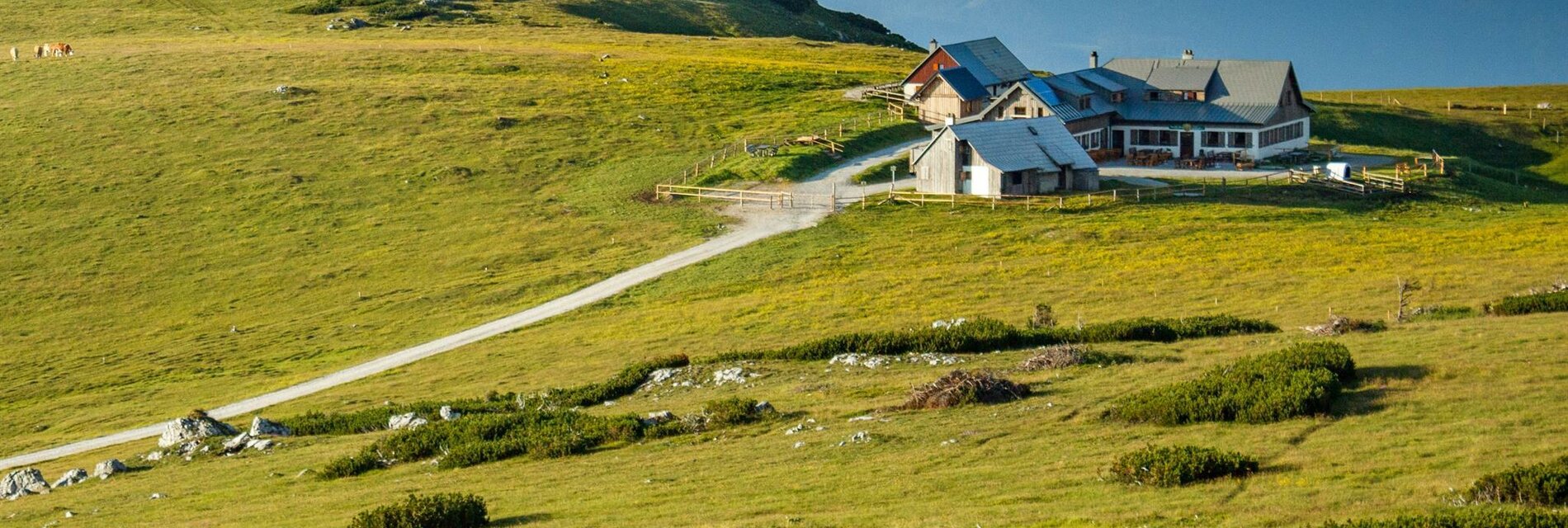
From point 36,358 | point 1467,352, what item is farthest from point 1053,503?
point 36,358

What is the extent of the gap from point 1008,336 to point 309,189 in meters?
59.1

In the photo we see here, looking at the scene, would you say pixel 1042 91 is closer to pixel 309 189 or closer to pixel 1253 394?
pixel 309 189

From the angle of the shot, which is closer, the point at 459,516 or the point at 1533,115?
the point at 459,516

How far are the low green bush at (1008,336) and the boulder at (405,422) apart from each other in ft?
40.2

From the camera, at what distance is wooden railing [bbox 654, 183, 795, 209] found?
87.4 m

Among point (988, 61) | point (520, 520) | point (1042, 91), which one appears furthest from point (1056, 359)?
point (988, 61)

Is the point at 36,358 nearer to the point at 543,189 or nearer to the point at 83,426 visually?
the point at 83,426

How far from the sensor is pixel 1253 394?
102ft

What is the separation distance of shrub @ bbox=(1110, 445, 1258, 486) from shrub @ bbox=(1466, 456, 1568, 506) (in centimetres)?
406

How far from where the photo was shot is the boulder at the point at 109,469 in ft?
130

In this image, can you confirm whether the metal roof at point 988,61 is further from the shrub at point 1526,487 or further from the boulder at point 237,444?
the shrub at point 1526,487

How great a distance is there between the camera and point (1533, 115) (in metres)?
128

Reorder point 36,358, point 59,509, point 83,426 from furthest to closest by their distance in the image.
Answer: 1. point 36,358
2. point 83,426
3. point 59,509

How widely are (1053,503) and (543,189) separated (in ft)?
235
